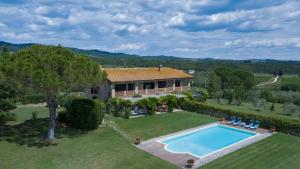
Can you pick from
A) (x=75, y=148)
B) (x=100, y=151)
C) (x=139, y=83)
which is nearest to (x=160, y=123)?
(x=100, y=151)

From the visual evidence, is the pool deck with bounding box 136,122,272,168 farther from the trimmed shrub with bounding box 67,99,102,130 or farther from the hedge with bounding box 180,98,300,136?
the trimmed shrub with bounding box 67,99,102,130

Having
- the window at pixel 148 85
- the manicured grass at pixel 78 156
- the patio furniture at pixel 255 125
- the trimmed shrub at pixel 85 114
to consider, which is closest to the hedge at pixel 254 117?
the patio furniture at pixel 255 125

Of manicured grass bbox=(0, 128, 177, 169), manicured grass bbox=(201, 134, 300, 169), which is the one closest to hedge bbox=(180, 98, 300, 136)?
manicured grass bbox=(201, 134, 300, 169)

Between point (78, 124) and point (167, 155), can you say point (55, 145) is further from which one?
point (167, 155)

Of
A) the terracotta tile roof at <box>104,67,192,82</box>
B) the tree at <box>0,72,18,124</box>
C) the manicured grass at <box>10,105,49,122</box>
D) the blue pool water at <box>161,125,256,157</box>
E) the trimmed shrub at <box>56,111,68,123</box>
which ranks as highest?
the terracotta tile roof at <box>104,67,192,82</box>

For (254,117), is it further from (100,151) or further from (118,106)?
(100,151)
